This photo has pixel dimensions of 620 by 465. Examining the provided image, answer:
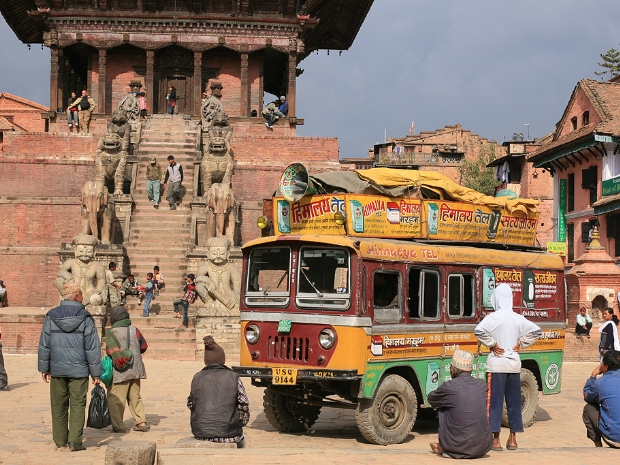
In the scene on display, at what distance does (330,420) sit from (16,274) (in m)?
17.0

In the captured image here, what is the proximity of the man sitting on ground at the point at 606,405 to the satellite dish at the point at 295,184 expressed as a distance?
13.9 feet

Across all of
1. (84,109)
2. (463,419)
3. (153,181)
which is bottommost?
(463,419)

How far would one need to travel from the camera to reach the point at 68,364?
10516 millimetres

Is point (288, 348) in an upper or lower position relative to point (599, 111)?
lower

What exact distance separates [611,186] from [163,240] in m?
20.2

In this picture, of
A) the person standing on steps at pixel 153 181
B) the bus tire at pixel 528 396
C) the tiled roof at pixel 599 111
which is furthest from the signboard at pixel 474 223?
the tiled roof at pixel 599 111

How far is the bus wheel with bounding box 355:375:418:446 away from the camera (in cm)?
1098

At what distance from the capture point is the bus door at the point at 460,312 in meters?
12.2

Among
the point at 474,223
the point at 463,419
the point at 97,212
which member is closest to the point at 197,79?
the point at 97,212

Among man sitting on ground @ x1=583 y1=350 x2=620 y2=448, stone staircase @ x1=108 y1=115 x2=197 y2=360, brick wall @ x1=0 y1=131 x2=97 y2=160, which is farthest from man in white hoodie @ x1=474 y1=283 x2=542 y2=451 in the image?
brick wall @ x1=0 y1=131 x2=97 y2=160

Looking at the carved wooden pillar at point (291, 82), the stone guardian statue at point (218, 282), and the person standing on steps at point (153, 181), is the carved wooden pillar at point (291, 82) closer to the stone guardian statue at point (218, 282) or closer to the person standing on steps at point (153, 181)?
the person standing on steps at point (153, 181)

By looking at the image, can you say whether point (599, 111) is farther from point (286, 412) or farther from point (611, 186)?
point (286, 412)

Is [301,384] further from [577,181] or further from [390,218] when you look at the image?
[577,181]

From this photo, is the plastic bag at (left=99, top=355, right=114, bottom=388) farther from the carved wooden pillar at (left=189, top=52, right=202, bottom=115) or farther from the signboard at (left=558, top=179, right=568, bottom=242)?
the signboard at (left=558, top=179, right=568, bottom=242)
